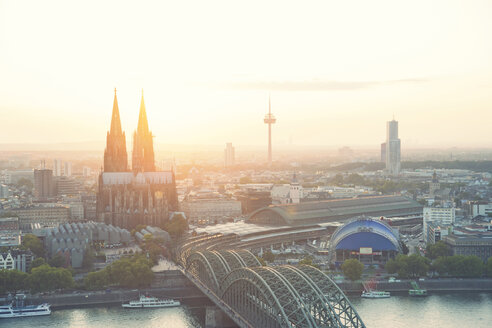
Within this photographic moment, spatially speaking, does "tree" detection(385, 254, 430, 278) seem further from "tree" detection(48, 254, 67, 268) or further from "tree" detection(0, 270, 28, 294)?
"tree" detection(0, 270, 28, 294)

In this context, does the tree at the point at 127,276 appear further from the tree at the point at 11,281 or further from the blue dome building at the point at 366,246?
the blue dome building at the point at 366,246

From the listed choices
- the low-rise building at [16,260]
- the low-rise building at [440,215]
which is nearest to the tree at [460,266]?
the low-rise building at [440,215]

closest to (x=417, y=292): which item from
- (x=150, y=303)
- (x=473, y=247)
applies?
(x=473, y=247)

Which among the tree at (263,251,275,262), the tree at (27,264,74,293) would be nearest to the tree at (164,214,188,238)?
the tree at (263,251,275,262)

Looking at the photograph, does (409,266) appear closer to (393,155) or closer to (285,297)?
(285,297)

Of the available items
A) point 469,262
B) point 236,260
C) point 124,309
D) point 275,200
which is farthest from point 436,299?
point 275,200

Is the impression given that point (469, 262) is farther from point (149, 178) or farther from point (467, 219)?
point (149, 178)
